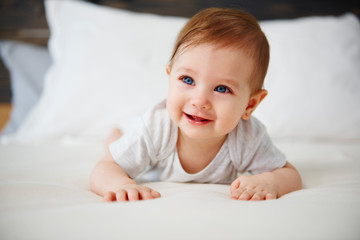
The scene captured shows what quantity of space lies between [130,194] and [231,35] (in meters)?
0.42

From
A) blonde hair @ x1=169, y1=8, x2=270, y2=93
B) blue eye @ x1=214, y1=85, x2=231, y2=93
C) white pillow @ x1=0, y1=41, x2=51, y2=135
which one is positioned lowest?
white pillow @ x1=0, y1=41, x2=51, y2=135

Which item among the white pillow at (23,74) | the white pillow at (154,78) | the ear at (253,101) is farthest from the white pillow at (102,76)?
the ear at (253,101)

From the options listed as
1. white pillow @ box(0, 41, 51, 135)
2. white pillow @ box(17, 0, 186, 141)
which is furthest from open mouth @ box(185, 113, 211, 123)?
white pillow @ box(0, 41, 51, 135)

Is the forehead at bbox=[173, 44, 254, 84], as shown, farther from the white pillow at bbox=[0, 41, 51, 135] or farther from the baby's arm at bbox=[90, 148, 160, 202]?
the white pillow at bbox=[0, 41, 51, 135]

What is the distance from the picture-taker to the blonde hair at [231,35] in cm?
76

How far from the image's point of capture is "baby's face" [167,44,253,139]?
0.75 m

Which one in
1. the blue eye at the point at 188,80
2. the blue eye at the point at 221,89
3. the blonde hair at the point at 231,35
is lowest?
the blue eye at the point at 221,89

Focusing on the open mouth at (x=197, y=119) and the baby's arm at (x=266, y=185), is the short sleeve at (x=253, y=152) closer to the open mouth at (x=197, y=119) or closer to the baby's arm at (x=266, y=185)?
the baby's arm at (x=266, y=185)

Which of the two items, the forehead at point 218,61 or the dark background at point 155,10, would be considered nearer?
the forehead at point 218,61

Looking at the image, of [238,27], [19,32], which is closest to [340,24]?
[238,27]

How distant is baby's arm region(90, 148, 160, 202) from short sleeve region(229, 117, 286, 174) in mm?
305

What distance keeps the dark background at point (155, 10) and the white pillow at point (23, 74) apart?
0.22 m

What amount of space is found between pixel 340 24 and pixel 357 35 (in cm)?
9

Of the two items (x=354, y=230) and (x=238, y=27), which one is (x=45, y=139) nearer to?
(x=238, y=27)
